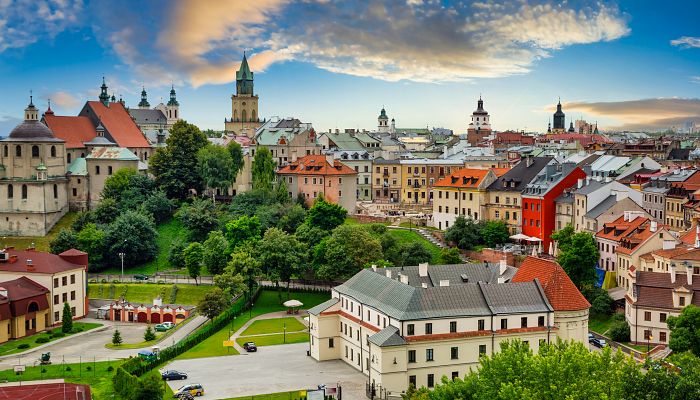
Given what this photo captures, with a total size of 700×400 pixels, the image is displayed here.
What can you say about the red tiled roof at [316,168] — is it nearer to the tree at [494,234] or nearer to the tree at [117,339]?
the tree at [494,234]

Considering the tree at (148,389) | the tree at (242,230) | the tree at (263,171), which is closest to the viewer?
the tree at (148,389)

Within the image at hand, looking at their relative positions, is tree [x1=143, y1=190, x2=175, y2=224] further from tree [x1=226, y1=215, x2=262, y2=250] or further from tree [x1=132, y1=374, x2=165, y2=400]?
tree [x1=132, y1=374, x2=165, y2=400]

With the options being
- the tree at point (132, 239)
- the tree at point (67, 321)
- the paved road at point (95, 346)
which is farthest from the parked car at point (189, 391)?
the tree at point (132, 239)

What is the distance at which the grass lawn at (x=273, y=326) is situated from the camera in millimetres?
71125

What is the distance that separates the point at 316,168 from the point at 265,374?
50.1 metres

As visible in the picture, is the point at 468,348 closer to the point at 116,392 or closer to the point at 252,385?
the point at 252,385

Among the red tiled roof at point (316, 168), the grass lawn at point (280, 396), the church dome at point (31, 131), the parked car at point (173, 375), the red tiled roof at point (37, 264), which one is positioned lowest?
the grass lawn at point (280, 396)

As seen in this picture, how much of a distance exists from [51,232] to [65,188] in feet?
23.2

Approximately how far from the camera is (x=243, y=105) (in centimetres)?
17200

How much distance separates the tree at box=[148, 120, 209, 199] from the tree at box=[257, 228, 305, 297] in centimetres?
2726

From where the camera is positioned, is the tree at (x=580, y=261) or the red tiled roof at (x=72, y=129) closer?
the tree at (x=580, y=261)

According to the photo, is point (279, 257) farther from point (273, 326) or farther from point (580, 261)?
point (580, 261)

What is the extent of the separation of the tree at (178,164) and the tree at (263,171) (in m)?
7.56

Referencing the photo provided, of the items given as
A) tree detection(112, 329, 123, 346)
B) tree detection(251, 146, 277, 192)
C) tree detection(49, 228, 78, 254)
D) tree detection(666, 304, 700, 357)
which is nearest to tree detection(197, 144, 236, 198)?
tree detection(251, 146, 277, 192)
